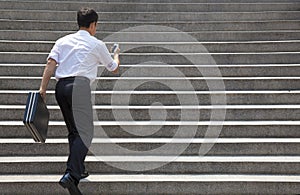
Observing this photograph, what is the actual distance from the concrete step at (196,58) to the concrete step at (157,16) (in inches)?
52.4

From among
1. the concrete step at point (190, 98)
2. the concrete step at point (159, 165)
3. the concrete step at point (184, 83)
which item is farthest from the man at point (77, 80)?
the concrete step at point (184, 83)

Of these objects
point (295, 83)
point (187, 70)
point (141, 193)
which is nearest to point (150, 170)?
point (141, 193)

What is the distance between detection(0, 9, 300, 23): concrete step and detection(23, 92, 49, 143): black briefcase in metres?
3.56

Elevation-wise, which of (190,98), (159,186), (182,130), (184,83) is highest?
(184,83)

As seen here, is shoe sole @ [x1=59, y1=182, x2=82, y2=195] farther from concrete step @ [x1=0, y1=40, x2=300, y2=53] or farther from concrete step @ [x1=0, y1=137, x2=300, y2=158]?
concrete step @ [x1=0, y1=40, x2=300, y2=53]

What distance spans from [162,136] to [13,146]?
1637 millimetres

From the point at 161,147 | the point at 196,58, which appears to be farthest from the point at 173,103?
the point at 196,58

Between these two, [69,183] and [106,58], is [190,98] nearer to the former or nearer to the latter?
[106,58]

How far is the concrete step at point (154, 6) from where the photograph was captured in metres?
7.27

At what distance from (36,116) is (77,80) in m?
0.47

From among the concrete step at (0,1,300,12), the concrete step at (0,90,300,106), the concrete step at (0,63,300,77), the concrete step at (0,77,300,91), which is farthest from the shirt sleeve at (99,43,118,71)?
the concrete step at (0,1,300,12)

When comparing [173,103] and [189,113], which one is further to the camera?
[173,103]

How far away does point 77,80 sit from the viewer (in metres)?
3.55

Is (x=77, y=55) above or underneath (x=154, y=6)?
underneath
